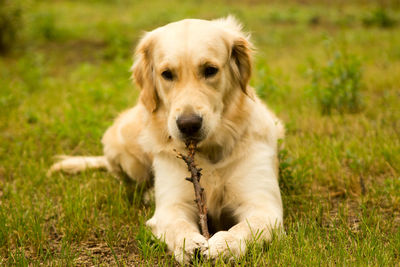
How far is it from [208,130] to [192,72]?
398mm

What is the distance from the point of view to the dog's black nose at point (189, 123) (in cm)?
268

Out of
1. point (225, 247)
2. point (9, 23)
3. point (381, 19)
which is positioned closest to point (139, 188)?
point (225, 247)

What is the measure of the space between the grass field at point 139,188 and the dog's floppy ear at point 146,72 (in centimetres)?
66

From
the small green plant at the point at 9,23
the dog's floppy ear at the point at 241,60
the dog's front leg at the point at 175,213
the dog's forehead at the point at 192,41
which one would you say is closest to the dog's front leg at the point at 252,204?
the dog's front leg at the point at 175,213

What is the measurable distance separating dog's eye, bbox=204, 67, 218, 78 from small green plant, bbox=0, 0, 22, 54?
6762 millimetres

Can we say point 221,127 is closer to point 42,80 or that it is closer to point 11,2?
point 42,80

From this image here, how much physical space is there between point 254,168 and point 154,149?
2.38 feet

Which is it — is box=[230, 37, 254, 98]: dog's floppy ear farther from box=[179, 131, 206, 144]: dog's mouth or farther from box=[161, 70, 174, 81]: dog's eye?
box=[179, 131, 206, 144]: dog's mouth

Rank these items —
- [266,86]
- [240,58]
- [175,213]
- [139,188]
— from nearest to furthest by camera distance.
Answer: [175,213] → [240,58] → [139,188] → [266,86]

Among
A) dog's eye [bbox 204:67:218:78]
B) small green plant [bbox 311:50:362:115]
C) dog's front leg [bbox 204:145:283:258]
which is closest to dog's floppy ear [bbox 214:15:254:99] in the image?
dog's eye [bbox 204:67:218:78]

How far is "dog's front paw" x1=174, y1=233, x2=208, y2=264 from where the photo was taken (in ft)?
7.95

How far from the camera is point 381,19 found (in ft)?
36.2

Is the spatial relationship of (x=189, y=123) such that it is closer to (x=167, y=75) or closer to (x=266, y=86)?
(x=167, y=75)

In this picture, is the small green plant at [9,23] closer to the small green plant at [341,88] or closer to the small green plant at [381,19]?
the small green plant at [341,88]
